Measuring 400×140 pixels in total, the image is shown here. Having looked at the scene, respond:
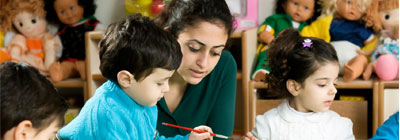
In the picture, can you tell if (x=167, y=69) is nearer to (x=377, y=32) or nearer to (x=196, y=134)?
(x=196, y=134)

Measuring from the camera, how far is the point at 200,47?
3.01ft

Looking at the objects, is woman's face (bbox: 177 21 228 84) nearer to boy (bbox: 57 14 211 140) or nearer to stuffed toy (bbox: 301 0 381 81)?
boy (bbox: 57 14 211 140)

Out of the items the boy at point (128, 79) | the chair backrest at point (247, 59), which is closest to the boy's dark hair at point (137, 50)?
the boy at point (128, 79)

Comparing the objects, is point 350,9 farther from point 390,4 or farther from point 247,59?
point 247,59

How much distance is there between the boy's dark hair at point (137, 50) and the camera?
2.39 feet

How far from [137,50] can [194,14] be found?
25cm

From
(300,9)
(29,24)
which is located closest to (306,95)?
(300,9)

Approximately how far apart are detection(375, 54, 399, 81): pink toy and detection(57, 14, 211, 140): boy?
1051 mm

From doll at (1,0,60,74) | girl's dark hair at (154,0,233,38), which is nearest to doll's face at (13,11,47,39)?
doll at (1,0,60,74)

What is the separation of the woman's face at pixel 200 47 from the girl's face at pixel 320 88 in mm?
224

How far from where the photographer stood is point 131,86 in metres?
0.75

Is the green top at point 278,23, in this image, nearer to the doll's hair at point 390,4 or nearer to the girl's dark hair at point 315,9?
the girl's dark hair at point 315,9

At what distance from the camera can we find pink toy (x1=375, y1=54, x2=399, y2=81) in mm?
1584

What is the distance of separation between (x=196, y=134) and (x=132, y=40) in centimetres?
20
